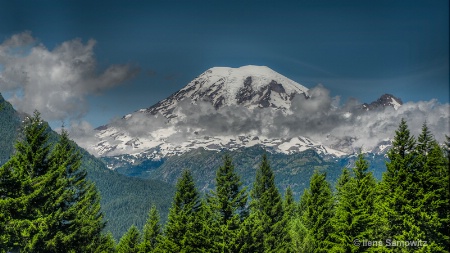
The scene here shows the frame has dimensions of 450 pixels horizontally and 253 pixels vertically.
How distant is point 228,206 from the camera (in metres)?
49.7

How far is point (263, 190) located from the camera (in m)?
69.2

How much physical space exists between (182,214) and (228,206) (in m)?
6.68

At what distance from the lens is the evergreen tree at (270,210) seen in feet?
210

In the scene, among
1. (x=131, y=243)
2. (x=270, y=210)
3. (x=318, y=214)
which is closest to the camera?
(x=318, y=214)

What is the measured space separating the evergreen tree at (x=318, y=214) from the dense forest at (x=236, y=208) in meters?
0.12

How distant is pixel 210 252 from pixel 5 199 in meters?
24.3

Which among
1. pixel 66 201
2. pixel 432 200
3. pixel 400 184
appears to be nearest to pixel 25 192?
pixel 66 201

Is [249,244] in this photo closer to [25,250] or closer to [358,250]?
[358,250]

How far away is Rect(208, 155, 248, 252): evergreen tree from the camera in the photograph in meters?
49.1

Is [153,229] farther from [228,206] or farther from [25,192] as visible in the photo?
[25,192]

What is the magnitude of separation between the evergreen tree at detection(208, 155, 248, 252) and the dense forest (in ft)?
0.35

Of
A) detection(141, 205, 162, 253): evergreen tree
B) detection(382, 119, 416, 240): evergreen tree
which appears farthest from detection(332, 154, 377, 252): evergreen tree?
detection(141, 205, 162, 253): evergreen tree

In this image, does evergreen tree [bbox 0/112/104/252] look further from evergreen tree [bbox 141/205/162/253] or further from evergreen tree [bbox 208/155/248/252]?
evergreen tree [bbox 208/155/248/252]

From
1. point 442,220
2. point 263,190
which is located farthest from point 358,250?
point 263,190
